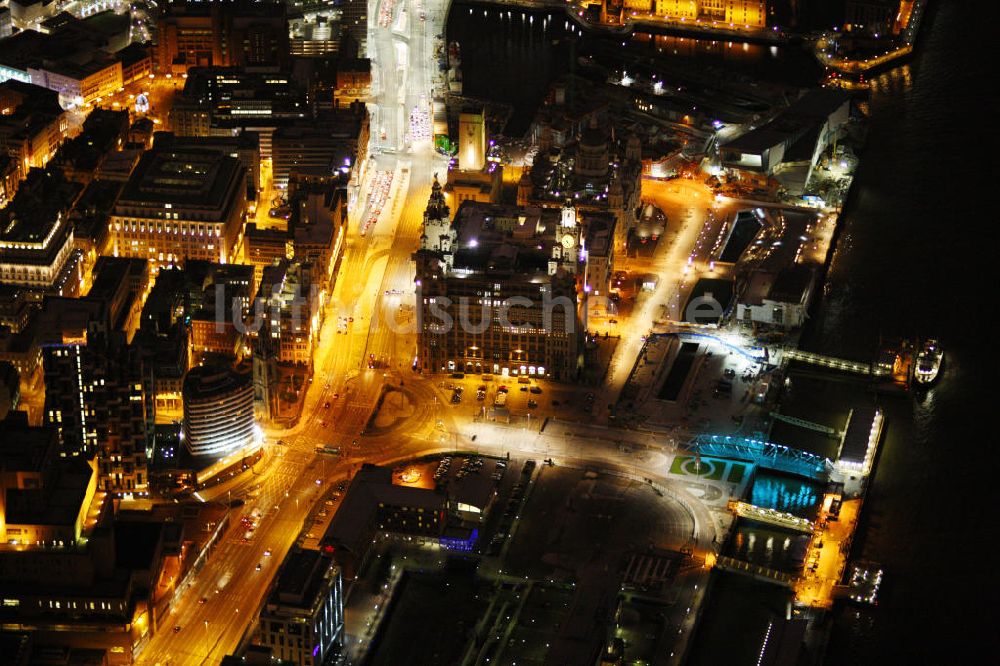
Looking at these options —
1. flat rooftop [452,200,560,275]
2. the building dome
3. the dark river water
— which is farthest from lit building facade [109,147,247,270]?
the dark river water

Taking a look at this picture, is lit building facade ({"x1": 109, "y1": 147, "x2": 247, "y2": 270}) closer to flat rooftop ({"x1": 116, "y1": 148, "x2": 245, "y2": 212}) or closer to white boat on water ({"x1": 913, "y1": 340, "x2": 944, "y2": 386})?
flat rooftop ({"x1": 116, "y1": 148, "x2": 245, "y2": 212})

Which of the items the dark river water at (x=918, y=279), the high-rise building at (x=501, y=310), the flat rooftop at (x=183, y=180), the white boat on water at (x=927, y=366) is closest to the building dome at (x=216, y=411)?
the high-rise building at (x=501, y=310)

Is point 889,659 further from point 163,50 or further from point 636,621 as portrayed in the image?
point 163,50

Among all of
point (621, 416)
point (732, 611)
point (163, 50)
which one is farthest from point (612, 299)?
point (163, 50)

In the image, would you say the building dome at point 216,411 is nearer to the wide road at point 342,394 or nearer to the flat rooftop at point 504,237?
the wide road at point 342,394

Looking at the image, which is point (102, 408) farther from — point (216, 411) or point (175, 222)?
point (175, 222)
